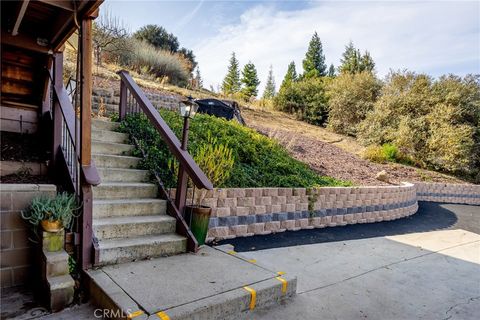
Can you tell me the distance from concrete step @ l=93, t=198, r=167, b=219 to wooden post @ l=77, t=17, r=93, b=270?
480mm

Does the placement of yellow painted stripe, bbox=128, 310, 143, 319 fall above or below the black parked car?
below

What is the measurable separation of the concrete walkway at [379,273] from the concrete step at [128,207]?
1.25 m

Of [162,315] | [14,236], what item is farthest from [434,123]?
[14,236]

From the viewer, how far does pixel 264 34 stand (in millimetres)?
7719

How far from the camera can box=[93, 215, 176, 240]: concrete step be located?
2.81m

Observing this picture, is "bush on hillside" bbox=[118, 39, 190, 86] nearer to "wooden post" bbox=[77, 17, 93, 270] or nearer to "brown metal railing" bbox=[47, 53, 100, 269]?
"brown metal railing" bbox=[47, 53, 100, 269]

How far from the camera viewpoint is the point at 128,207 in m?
3.22

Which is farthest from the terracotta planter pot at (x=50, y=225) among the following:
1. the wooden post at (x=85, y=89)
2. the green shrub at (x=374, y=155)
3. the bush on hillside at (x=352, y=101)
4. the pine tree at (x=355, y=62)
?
the pine tree at (x=355, y=62)

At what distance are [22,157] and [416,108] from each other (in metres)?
13.0

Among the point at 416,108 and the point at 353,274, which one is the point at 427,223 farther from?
the point at 416,108

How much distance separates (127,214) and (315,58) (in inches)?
1120

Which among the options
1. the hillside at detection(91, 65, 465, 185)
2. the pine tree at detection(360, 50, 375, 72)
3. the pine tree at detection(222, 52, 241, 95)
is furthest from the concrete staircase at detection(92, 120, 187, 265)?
the pine tree at detection(222, 52, 241, 95)

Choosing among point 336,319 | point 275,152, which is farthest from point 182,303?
point 275,152

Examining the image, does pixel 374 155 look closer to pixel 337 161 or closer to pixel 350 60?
pixel 337 161
